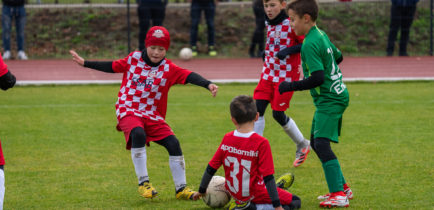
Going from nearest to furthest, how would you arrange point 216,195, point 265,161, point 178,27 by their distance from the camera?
point 265,161 → point 216,195 → point 178,27

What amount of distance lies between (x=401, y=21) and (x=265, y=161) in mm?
13823

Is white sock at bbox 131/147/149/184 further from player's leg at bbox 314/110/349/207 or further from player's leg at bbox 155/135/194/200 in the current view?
player's leg at bbox 314/110/349/207

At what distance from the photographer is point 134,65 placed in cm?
600

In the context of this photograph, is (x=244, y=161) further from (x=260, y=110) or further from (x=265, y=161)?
(x=260, y=110)

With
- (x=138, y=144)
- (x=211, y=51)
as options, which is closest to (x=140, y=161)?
(x=138, y=144)

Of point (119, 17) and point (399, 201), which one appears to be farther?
point (119, 17)

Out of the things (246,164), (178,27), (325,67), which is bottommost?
(178,27)

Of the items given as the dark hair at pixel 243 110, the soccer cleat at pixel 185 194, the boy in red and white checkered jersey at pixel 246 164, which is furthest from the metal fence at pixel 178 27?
the dark hair at pixel 243 110

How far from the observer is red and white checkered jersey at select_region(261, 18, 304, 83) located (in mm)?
7188

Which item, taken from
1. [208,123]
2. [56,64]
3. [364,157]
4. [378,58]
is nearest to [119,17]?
[56,64]

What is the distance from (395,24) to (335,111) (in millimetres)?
12908

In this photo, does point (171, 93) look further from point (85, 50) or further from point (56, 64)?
point (85, 50)

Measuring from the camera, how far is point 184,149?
795 cm

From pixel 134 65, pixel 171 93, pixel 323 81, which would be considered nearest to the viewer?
pixel 323 81
